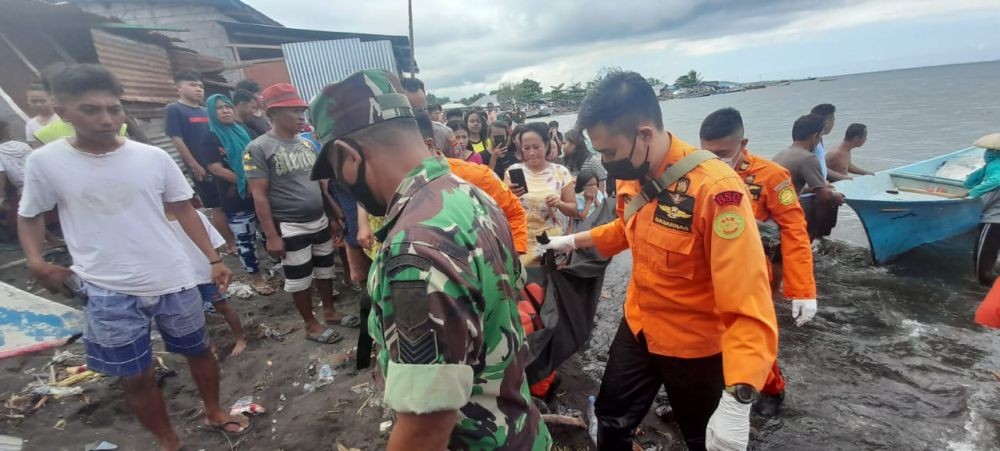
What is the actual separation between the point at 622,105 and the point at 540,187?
200 cm

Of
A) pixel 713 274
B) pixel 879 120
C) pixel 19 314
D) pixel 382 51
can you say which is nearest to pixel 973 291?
pixel 713 274

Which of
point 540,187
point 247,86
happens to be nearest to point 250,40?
point 247,86

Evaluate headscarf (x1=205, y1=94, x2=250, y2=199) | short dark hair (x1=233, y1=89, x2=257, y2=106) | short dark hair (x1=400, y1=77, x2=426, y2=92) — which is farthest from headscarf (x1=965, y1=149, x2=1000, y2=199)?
short dark hair (x1=233, y1=89, x2=257, y2=106)

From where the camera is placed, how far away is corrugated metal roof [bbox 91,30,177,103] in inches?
294

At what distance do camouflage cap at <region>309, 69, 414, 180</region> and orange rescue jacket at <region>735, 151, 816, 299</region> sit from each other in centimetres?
258

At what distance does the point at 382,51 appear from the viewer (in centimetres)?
1498

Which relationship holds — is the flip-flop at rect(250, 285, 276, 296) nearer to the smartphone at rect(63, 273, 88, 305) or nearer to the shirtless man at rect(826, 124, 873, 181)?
the smartphone at rect(63, 273, 88, 305)

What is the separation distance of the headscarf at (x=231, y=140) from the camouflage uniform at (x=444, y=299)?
3.70 m

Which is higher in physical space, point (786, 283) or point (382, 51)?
point (382, 51)

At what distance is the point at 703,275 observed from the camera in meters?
1.84

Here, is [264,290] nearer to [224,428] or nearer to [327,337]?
[327,337]

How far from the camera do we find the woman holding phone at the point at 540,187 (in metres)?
3.78

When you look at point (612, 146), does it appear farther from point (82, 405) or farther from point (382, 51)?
point (382, 51)

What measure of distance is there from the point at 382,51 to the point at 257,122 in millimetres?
11002
